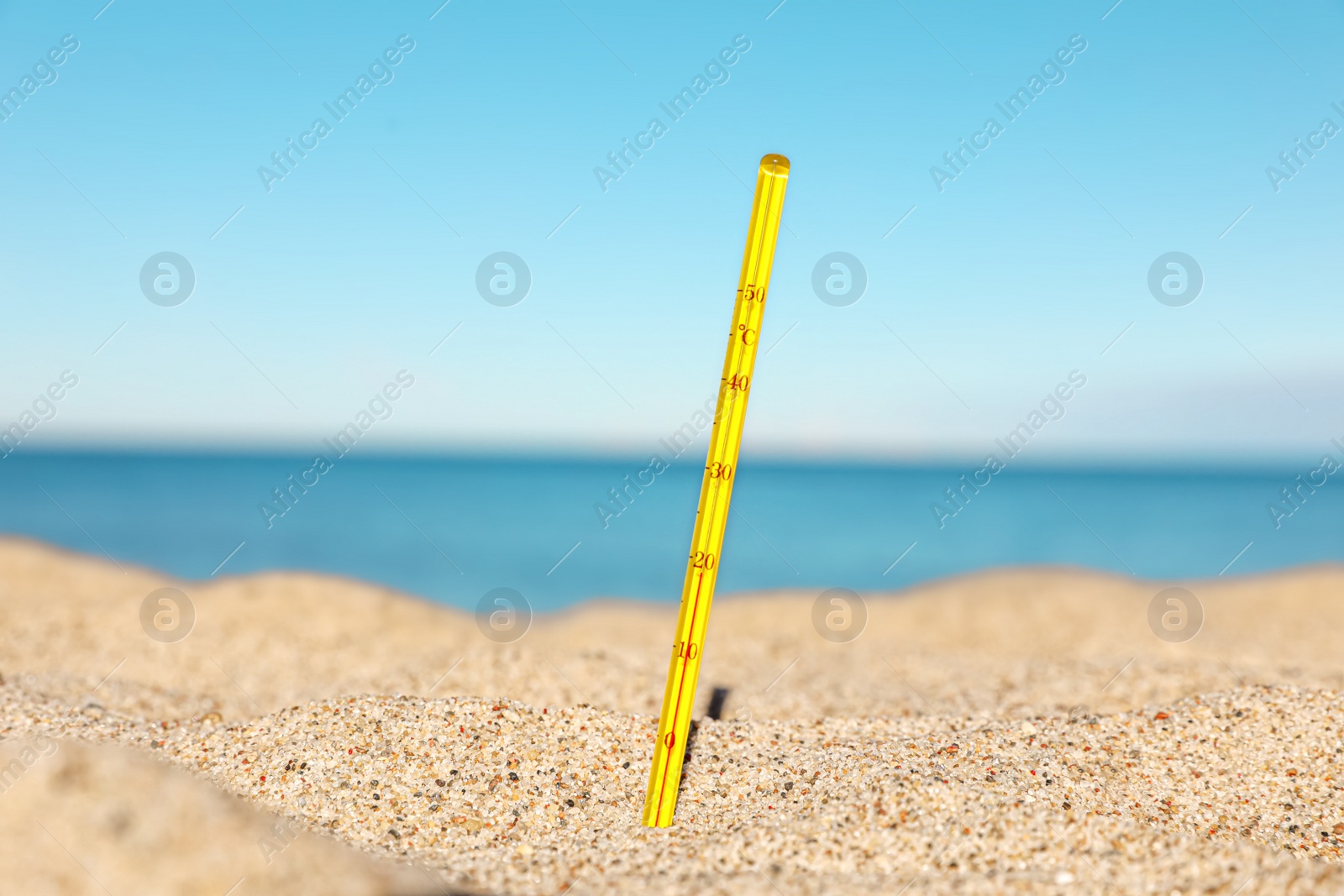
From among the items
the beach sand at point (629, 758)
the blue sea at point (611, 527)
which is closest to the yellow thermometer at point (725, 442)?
the beach sand at point (629, 758)

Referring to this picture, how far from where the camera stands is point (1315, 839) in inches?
196

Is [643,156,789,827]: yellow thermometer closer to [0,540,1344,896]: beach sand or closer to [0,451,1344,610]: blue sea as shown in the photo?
[0,540,1344,896]: beach sand

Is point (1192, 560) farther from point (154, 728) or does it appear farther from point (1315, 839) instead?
point (154, 728)

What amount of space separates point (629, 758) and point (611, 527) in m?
33.0

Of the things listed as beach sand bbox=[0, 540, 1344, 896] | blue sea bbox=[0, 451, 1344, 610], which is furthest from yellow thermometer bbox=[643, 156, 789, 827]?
blue sea bbox=[0, 451, 1344, 610]

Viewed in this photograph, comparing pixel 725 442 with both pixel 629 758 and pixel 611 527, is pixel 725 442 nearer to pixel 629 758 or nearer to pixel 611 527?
pixel 629 758

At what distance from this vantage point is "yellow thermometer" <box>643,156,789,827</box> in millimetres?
4090

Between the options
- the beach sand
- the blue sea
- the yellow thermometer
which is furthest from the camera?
the blue sea

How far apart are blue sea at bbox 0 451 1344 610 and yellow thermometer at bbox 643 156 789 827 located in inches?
264

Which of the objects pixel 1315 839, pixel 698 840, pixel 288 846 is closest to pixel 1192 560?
pixel 1315 839

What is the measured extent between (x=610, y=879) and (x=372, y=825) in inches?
73.0

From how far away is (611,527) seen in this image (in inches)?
1532

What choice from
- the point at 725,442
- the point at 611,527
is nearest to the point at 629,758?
the point at 725,442

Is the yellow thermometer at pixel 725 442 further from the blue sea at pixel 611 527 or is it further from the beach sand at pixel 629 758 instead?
the blue sea at pixel 611 527
